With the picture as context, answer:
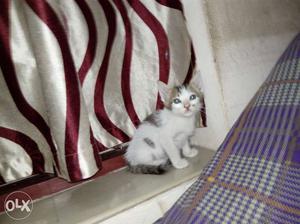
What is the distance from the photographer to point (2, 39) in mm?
791

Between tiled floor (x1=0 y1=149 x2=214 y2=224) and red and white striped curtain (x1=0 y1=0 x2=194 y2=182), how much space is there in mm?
131

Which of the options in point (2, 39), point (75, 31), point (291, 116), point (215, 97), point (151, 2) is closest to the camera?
point (291, 116)

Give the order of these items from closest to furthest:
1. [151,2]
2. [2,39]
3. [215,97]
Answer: [2,39] → [151,2] → [215,97]

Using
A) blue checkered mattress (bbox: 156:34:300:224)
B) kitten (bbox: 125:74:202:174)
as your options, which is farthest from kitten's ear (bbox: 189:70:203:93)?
blue checkered mattress (bbox: 156:34:300:224)

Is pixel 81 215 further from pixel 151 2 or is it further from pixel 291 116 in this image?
pixel 151 2

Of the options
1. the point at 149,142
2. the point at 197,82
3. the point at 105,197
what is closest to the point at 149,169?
the point at 149,142

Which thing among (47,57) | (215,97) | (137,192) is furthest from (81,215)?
(215,97)

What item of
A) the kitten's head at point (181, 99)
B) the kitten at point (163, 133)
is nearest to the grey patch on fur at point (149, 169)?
the kitten at point (163, 133)

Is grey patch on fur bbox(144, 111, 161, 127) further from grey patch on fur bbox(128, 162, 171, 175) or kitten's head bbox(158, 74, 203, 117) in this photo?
grey patch on fur bbox(128, 162, 171, 175)

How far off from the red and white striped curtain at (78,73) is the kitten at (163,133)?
5cm

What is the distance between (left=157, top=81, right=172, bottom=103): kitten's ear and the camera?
101cm

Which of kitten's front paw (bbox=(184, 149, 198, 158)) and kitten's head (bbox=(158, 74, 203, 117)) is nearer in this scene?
kitten's head (bbox=(158, 74, 203, 117))

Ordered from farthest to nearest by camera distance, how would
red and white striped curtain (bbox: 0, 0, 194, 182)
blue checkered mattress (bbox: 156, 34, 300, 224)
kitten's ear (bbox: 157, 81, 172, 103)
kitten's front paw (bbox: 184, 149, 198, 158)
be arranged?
kitten's front paw (bbox: 184, 149, 198, 158), kitten's ear (bbox: 157, 81, 172, 103), red and white striped curtain (bbox: 0, 0, 194, 182), blue checkered mattress (bbox: 156, 34, 300, 224)

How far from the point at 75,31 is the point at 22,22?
173 millimetres
